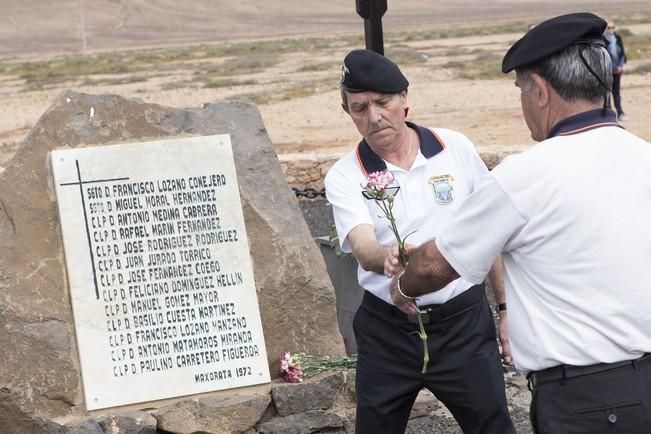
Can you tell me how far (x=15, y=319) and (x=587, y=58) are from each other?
3007mm

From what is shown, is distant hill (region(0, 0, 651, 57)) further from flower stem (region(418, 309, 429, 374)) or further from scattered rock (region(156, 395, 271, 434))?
flower stem (region(418, 309, 429, 374))

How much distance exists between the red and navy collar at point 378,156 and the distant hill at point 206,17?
56208mm

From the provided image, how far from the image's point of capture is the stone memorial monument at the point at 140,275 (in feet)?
16.6

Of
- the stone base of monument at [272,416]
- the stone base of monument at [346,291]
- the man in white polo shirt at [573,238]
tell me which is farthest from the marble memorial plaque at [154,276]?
the man in white polo shirt at [573,238]

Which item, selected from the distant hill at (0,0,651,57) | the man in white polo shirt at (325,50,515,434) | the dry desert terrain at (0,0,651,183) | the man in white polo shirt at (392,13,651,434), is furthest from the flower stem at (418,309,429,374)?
the distant hill at (0,0,651,57)

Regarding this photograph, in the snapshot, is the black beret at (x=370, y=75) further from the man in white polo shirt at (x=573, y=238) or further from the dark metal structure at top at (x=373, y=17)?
the dark metal structure at top at (x=373, y=17)

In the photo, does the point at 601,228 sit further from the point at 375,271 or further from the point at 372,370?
the point at 372,370

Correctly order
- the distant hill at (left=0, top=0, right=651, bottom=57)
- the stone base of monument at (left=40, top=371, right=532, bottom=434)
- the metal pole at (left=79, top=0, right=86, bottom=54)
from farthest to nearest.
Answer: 1. the distant hill at (left=0, top=0, right=651, bottom=57)
2. the metal pole at (left=79, top=0, right=86, bottom=54)
3. the stone base of monument at (left=40, top=371, right=532, bottom=434)

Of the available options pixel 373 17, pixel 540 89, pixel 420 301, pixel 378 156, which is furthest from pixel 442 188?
pixel 373 17

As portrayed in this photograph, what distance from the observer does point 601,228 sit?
2.77 metres

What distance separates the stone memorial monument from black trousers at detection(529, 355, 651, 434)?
8.04 ft

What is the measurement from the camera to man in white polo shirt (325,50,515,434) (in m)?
3.97

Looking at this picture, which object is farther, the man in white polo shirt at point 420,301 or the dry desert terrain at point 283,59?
the dry desert terrain at point 283,59

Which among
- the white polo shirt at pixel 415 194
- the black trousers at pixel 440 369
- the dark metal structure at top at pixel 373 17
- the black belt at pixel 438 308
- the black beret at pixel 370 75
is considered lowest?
the black trousers at pixel 440 369
